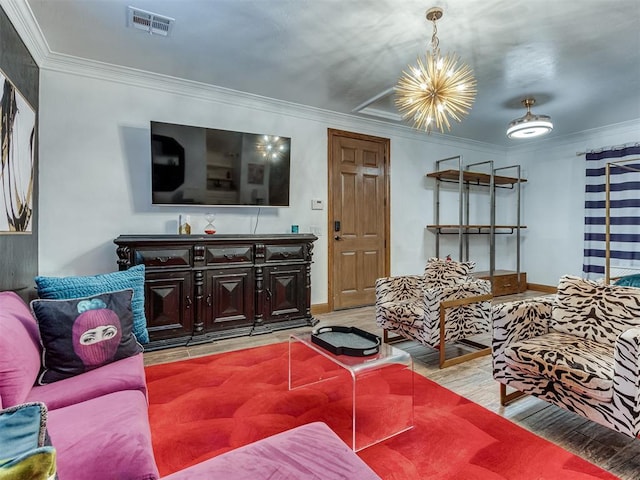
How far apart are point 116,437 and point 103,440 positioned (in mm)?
36

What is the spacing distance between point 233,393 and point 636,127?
612 cm

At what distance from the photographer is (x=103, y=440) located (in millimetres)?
1061

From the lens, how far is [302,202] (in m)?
4.15

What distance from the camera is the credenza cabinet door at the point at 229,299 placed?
125 inches

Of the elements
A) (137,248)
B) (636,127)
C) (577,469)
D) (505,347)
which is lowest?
(577,469)

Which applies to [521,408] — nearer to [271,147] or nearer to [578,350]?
[578,350]

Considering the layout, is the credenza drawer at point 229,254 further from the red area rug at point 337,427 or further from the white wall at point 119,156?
the red area rug at point 337,427

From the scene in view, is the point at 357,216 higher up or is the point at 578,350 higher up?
the point at 357,216

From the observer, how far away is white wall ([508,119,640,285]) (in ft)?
16.9

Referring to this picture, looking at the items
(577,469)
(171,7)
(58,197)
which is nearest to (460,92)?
(171,7)

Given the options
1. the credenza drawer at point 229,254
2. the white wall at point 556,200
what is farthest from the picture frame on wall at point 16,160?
the white wall at point 556,200

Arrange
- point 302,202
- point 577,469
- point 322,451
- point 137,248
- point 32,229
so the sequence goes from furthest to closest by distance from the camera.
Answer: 1. point 302,202
2. point 137,248
3. point 32,229
4. point 577,469
5. point 322,451

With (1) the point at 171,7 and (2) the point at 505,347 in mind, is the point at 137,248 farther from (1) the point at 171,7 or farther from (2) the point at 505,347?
(2) the point at 505,347

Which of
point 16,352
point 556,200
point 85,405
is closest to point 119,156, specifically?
point 16,352
